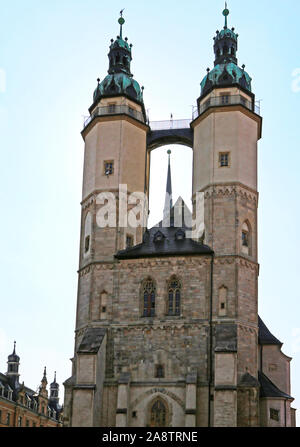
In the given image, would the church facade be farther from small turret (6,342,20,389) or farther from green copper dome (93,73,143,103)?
small turret (6,342,20,389)

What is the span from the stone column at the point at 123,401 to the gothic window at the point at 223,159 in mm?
12905

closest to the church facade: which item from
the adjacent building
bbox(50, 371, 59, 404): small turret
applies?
the adjacent building

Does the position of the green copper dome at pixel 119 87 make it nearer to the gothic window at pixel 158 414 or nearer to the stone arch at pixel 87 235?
the stone arch at pixel 87 235

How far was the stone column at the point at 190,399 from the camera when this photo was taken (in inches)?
1507

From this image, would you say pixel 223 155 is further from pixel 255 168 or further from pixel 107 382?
pixel 107 382

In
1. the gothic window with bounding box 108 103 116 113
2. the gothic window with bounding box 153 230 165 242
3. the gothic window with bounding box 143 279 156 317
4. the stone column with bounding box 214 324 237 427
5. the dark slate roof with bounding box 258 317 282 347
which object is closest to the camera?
the stone column with bounding box 214 324 237 427

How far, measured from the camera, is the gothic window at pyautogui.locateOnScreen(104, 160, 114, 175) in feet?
149

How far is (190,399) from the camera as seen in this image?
38906 mm

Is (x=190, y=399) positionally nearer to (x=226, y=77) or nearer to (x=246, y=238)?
(x=246, y=238)

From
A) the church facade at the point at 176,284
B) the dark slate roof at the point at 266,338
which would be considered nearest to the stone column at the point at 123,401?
the church facade at the point at 176,284

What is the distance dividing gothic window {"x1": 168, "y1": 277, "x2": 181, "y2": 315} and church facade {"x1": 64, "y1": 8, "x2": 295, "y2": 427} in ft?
0.18

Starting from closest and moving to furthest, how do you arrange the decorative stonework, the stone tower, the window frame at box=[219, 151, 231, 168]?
the stone tower
the decorative stonework
the window frame at box=[219, 151, 231, 168]
